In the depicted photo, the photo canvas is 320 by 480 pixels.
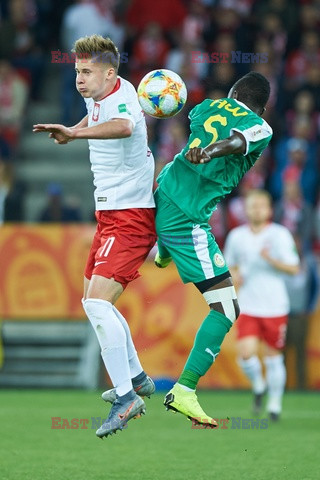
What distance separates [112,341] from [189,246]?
83cm

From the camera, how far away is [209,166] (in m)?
7.85

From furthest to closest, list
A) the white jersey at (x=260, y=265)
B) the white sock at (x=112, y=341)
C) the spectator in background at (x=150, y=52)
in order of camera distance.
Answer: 1. the spectator in background at (x=150, y=52)
2. the white jersey at (x=260, y=265)
3. the white sock at (x=112, y=341)

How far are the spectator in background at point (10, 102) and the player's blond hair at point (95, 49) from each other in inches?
376

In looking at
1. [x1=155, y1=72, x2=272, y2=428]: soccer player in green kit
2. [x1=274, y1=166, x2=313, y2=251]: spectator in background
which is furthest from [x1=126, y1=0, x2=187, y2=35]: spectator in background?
[x1=155, y1=72, x2=272, y2=428]: soccer player in green kit

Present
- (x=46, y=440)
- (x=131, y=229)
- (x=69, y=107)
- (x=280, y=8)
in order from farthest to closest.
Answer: (x=280, y=8)
(x=69, y=107)
(x=46, y=440)
(x=131, y=229)

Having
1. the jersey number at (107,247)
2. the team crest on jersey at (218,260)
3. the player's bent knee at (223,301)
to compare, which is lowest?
the player's bent knee at (223,301)

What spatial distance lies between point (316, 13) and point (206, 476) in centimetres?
1134

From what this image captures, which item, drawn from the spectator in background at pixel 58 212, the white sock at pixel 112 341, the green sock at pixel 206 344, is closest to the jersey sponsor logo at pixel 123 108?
the white sock at pixel 112 341

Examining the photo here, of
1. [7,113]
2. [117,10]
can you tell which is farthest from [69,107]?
[117,10]

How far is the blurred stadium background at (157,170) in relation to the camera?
14.8 metres

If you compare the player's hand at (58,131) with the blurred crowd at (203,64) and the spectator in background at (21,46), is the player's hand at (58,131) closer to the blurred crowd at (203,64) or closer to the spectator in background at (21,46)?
the blurred crowd at (203,64)

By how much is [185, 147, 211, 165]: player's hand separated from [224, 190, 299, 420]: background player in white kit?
546cm

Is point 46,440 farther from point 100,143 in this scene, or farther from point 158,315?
point 158,315

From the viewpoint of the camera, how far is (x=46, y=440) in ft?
33.6
